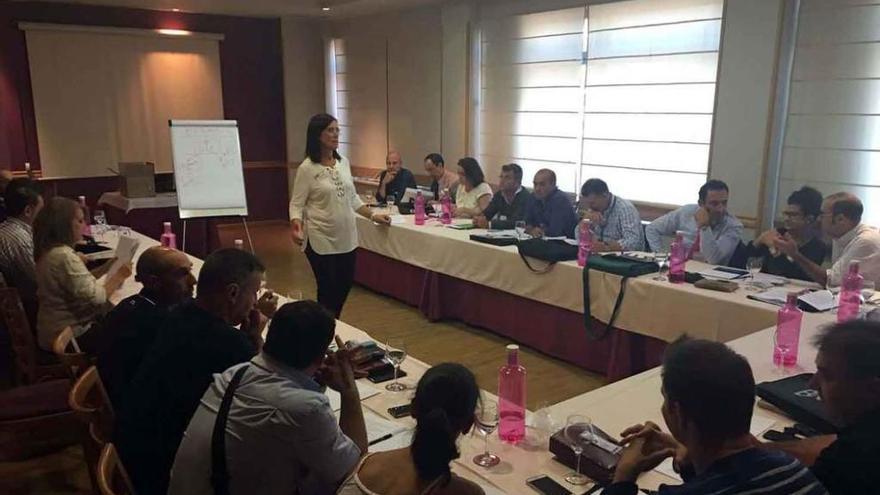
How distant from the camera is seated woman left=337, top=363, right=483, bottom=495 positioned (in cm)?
118

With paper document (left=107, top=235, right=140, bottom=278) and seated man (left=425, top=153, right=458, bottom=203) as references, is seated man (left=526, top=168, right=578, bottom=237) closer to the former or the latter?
seated man (left=425, top=153, right=458, bottom=203)

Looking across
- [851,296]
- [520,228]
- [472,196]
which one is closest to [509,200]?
[472,196]

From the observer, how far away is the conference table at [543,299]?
306 cm

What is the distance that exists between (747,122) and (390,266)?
287 centimetres

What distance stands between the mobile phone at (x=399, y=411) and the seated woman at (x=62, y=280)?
1591 millimetres

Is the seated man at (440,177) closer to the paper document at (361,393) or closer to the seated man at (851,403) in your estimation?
the paper document at (361,393)

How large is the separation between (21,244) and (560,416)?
110 inches

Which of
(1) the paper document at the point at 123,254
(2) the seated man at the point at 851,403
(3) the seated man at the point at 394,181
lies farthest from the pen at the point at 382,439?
(3) the seated man at the point at 394,181

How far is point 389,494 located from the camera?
3.90 feet

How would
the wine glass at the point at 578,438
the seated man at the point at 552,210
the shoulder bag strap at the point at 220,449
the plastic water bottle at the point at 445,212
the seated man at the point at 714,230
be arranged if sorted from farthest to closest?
the plastic water bottle at the point at 445,212 < the seated man at the point at 552,210 < the seated man at the point at 714,230 < the wine glass at the point at 578,438 < the shoulder bag strap at the point at 220,449

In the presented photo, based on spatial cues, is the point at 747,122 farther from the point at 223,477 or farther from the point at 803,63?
the point at 223,477

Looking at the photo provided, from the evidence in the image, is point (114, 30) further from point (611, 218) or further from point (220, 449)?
point (220, 449)

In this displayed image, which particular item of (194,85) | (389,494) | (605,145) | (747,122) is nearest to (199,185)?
(194,85)

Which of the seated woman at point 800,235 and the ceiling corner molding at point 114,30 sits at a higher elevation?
the ceiling corner molding at point 114,30
